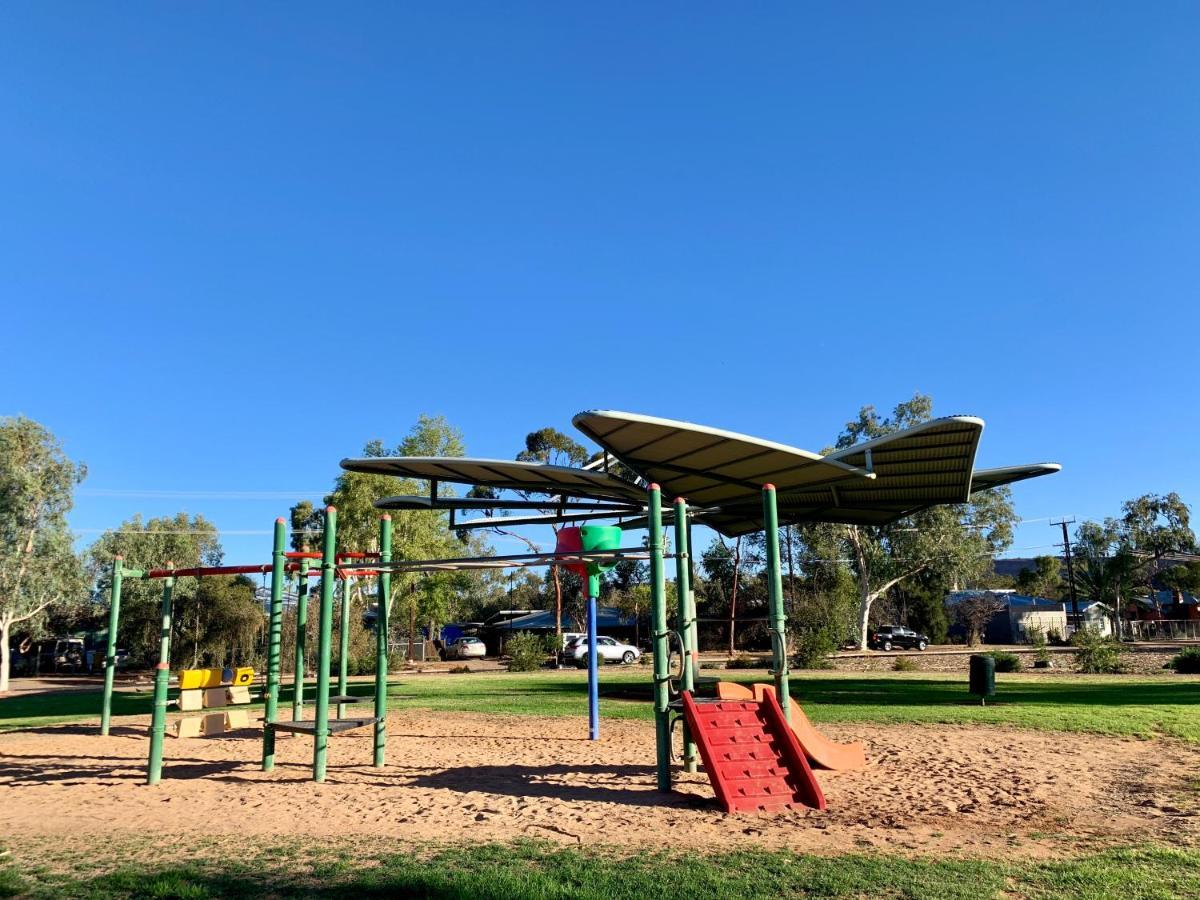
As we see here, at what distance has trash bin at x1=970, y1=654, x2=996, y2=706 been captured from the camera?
1833cm

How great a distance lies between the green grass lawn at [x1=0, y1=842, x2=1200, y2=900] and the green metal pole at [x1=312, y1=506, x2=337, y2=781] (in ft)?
10.4

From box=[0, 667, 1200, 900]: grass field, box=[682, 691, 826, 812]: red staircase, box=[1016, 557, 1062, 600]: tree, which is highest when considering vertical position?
box=[1016, 557, 1062, 600]: tree

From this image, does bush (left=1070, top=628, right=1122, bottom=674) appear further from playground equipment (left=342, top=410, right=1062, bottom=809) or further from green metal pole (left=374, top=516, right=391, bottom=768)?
green metal pole (left=374, top=516, right=391, bottom=768)

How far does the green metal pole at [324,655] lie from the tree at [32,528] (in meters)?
31.7

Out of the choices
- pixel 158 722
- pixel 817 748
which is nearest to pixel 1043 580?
pixel 817 748

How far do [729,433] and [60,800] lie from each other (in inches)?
365

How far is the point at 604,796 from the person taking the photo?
858 cm

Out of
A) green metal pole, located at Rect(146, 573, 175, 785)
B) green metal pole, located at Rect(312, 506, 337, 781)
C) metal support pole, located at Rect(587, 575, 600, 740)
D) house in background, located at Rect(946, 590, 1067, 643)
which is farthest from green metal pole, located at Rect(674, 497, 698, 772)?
house in background, located at Rect(946, 590, 1067, 643)

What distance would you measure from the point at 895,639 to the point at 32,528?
151 feet

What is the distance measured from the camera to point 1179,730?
511 inches

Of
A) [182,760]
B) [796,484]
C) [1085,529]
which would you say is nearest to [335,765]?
[182,760]

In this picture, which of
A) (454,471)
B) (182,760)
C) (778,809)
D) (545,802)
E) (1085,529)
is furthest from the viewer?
(1085,529)

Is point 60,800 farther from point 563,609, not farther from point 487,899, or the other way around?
point 563,609

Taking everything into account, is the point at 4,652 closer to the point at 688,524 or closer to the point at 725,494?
the point at 725,494
